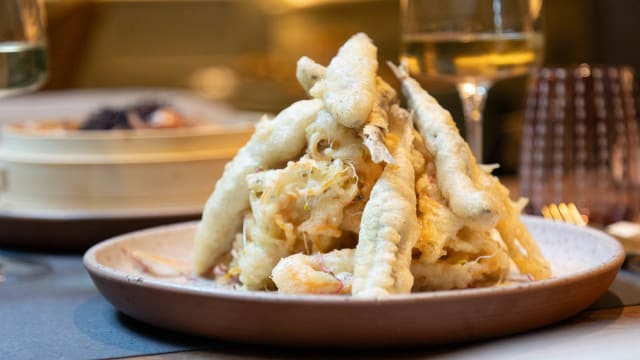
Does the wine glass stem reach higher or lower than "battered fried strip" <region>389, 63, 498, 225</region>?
lower

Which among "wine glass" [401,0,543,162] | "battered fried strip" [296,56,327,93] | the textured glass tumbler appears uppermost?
"battered fried strip" [296,56,327,93]

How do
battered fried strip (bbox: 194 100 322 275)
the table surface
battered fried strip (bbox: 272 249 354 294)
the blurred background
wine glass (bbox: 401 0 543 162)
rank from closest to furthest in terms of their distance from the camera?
the table surface, battered fried strip (bbox: 272 249 354 294), battered fried strip (bbox: 194 100 322 275), wine glass (bbox: 401 0 543 162), the blurred background

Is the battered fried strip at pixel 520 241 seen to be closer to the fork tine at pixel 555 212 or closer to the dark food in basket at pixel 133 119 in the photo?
the fork tine at pixel 555 212

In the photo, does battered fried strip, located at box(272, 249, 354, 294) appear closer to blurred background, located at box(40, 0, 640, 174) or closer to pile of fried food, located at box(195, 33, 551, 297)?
pile of fried food, located at box(195, 33, 551, 297)

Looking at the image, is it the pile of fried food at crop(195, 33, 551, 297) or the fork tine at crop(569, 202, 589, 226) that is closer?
the pile of fried food at crop(195, 33, 551, 297)

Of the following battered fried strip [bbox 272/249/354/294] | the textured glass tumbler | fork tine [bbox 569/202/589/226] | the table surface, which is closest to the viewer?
the table surface

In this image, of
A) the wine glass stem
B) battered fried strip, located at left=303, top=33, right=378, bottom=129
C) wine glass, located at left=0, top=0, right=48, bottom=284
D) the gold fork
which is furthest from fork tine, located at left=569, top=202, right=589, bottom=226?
wine glass, located at left=0, top=0, right=48, bottom=284

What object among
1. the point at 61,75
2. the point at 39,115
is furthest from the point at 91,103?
the point at 61,75

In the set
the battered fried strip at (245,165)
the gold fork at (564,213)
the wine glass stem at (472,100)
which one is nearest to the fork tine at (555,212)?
the gold fork at (564,213)

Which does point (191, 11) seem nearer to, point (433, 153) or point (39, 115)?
point (39, 115)
